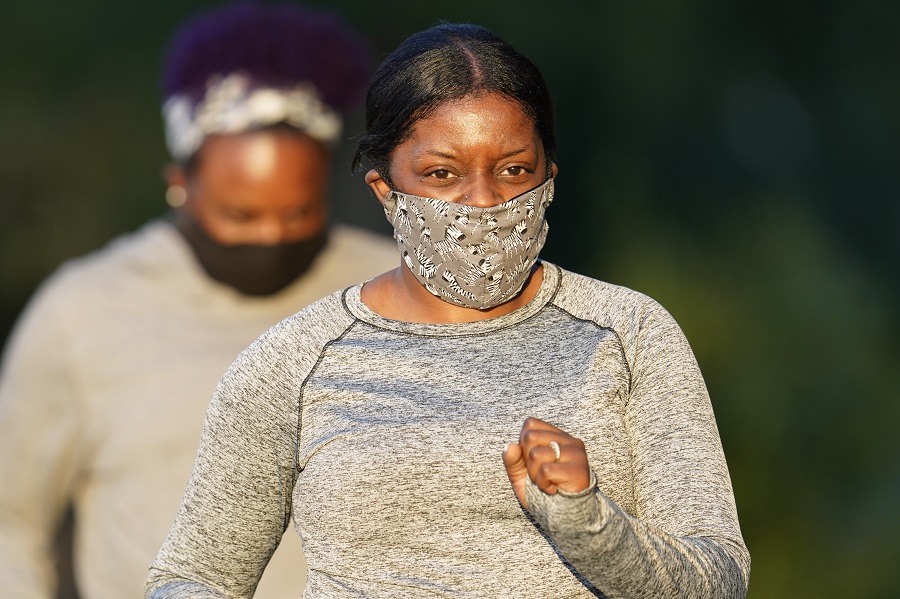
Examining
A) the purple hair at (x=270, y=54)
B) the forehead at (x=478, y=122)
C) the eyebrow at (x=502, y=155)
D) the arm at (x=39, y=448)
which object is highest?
the purple hair at (x=270, y=54)

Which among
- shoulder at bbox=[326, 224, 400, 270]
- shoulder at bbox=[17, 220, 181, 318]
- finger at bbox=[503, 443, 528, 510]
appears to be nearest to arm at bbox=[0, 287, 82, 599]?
shoulder at bbox=[17, 220, 181, 318]

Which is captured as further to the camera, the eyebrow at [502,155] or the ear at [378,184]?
the ear at [378,184]

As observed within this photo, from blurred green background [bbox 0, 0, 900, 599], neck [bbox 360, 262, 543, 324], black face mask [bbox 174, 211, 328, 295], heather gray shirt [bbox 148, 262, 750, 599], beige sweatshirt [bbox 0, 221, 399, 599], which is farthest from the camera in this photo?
blurred green background [bbox 0, 0, 900, 599]

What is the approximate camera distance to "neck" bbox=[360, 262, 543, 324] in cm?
281

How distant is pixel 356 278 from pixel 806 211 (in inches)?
138

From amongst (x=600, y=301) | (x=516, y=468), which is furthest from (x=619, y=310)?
(x=516, y=468)

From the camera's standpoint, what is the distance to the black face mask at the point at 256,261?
14.8 ft

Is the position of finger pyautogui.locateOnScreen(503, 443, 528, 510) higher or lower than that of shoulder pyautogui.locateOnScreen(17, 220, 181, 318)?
lower

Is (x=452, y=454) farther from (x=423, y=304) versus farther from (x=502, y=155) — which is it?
(x=502, y=155)

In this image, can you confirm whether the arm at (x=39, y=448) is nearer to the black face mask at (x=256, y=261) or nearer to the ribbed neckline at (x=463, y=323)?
the black face mask at (x=256, y=261)

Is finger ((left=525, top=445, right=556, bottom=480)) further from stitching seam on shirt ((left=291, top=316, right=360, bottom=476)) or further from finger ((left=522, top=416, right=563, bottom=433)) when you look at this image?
stitching seam on shirt ((left=291, top=316, right=360, bottom=476))

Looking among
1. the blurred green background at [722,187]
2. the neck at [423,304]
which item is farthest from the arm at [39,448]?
the blurred green background at [722,187]

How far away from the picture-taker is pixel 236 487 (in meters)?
2.78

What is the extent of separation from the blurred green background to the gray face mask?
4.30m
